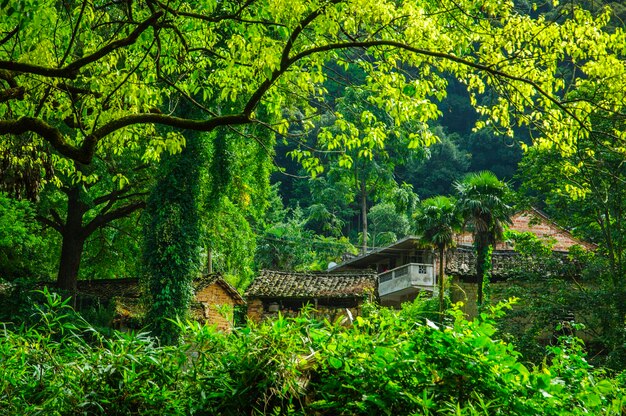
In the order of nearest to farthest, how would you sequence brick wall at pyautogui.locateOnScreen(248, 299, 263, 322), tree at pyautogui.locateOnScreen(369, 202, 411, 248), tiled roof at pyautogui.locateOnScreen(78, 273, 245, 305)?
tiled roof at pyautogui.locateOnScreen(78, 273, 245, 305) < brick wall at pyautogui.locateOnScreen(248, 299, 263, 322) < tree at pyautogui.locateOnScreen(369, 202, 411, 248)

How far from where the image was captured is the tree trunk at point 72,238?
26781 millimetres

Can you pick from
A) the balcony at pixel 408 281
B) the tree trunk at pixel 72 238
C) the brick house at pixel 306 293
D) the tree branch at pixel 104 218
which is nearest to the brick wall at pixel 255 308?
the brick house at pixel 306 293

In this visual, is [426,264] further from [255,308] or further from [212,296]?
[212,296]

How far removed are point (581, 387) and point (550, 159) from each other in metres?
19.7

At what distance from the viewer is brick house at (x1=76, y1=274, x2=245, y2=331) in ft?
92.1

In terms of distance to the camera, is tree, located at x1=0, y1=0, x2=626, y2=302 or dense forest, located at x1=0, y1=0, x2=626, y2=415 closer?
dense forest, located at x1=0, y1=0, x2=626, y2=415

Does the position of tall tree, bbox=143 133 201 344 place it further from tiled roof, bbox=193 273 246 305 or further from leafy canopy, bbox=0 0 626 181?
leafy canopy, bbox=0 0 626 181

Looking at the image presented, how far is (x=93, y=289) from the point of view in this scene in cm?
3102

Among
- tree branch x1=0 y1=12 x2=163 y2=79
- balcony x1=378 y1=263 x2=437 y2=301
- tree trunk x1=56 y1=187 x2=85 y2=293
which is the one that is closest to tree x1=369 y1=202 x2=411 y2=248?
balcony x1=378 y1=263 x2=437 y2=301

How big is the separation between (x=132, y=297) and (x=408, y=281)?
17836mm

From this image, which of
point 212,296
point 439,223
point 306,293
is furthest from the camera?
point 439,223

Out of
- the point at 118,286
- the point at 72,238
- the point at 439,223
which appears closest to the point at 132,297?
the point at 118,286

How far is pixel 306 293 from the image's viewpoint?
33.6m

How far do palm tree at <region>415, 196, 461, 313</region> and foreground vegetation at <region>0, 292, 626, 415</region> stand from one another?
29294 mm
